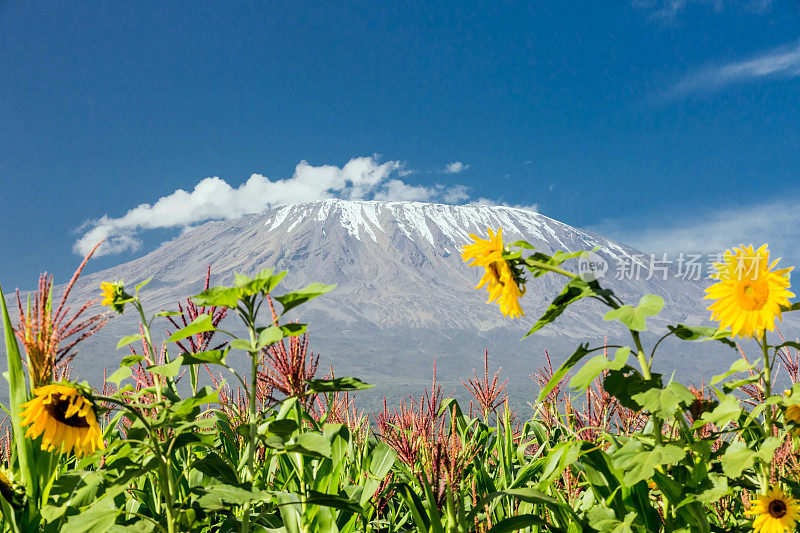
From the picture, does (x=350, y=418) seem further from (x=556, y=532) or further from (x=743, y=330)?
(x=743, y=330)

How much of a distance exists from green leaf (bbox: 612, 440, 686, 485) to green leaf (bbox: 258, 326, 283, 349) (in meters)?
0.72

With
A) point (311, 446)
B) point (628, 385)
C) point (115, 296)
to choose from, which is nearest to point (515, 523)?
point (628, 385)

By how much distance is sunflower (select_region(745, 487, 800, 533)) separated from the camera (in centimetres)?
118

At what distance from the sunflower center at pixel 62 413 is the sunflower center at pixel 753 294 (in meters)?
1.41

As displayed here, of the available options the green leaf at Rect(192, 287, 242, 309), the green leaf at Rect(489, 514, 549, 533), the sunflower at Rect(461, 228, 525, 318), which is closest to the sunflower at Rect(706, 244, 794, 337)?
the sunflower at Rect(461, 228, 525, 318)

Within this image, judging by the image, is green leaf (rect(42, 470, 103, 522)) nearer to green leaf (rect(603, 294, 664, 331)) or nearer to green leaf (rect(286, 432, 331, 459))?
green leaf (rect(286, 432, 331, 459))

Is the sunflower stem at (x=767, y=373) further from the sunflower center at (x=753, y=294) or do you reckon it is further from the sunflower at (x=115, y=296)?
the sunflower at (x=115, y=296)

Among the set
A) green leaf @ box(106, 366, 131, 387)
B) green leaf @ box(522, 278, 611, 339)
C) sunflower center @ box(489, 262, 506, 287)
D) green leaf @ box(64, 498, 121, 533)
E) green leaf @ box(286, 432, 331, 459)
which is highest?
sunflower center @ box(489, 262, 506, 287)

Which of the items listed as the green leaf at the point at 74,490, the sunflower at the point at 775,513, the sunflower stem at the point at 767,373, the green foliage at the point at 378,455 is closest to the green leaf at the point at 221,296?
the green foliage at the point at 378,455

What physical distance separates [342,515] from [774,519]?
1259 mm

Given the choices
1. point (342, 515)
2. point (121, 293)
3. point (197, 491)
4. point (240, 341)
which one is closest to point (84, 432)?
point (197, 491)

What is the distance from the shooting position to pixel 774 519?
1.19m

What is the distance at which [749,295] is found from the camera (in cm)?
109

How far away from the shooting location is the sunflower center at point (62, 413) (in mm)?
1062
